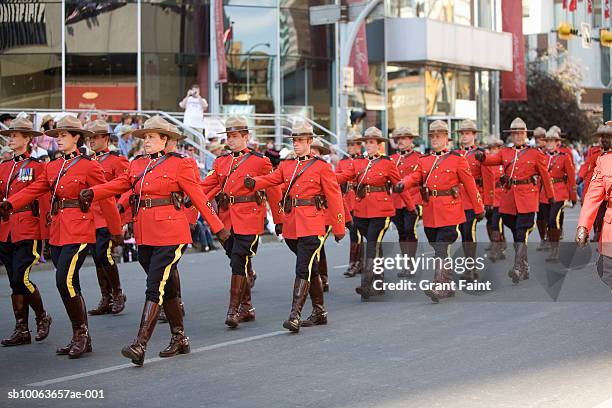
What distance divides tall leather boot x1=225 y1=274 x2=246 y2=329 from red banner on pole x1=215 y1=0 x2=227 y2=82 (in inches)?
815

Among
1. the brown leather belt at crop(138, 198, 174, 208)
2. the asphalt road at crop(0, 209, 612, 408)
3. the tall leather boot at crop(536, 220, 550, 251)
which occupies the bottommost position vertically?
the asphalt road at crop(0, 209, 612, 408)

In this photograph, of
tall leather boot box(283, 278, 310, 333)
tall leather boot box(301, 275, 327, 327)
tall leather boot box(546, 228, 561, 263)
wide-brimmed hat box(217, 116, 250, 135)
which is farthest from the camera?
tall leather boot box(546, 228, 561, 263)

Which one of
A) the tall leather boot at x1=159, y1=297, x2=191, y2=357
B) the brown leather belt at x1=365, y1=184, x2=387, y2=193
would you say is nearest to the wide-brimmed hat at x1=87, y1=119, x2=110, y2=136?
the tall leather boot at x1=159, y1=297, x2=191, y2=357

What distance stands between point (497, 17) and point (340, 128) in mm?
24512

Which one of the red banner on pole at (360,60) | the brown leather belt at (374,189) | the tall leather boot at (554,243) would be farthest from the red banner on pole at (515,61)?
the brown leather belt at (374,189)

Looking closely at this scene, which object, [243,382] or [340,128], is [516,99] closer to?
[340,128]

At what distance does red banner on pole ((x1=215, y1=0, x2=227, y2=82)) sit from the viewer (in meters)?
32.0

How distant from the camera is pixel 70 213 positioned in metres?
10.1

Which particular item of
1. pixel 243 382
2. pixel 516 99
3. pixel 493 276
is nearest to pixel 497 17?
pixel 516 99

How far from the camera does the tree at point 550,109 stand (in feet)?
173

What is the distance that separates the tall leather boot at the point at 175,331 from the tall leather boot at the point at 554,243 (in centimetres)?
901

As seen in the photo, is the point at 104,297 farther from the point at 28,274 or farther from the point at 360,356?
the point at 360,356

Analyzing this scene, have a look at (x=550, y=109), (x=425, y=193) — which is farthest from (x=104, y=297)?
(x=550, y=109)

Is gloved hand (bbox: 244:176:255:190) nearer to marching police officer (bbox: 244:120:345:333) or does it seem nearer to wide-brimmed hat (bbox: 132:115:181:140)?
marching police officer (bbox: 244:120:345:333)
